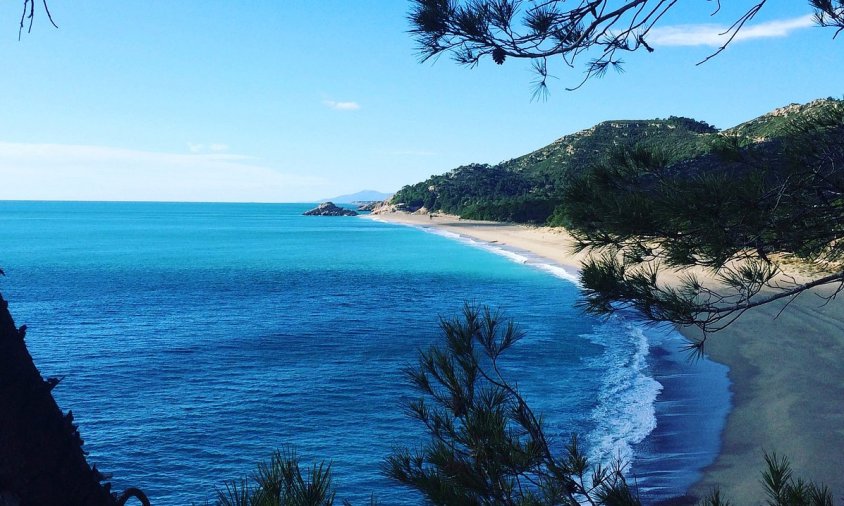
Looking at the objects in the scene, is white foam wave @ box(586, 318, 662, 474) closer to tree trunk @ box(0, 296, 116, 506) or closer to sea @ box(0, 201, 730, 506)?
sea @ box(0, 201, 730, 506)

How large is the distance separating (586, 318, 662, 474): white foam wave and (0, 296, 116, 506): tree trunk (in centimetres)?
780

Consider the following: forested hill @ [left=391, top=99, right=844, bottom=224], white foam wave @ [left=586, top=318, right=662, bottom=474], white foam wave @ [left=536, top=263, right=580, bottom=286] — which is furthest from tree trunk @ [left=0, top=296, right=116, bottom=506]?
forested hill @ [left=391, top=99, right=844, bottom=224]

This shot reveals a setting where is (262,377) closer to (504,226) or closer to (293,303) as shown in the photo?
(293,303)

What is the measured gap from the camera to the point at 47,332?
22609 mm

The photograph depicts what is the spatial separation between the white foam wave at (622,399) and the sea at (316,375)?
55mm

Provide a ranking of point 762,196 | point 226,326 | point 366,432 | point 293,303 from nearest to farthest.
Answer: point 762,196, point 366,432, point 226,326, point 293,303

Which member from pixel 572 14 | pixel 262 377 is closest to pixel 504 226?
pixel 262 377

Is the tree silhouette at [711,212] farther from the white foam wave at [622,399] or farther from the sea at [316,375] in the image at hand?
the white foam wave at [622,399]

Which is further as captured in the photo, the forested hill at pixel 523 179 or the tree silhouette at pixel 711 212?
the forested hill at pixel 523 179

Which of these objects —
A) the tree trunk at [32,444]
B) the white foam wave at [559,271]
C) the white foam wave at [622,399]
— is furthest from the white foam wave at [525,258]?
the tree trunk at [32,444]

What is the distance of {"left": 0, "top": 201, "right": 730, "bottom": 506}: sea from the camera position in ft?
37.4

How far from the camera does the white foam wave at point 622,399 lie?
11.7 metres

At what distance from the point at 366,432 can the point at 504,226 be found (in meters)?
76.5

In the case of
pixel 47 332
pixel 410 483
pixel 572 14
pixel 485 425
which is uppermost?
pixel 572 14
